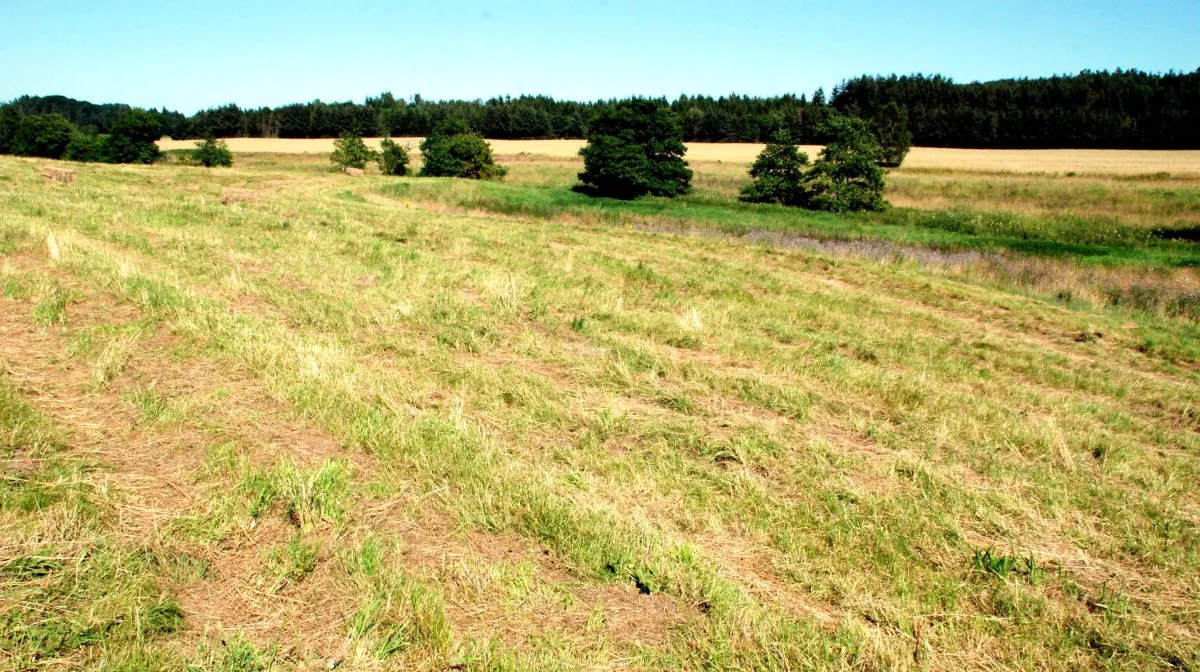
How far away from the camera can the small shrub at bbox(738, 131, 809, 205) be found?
4828cm

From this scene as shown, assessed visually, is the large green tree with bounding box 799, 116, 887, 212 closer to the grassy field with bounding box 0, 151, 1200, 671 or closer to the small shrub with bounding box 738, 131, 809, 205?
the small shrub with bounding box 738, 131, 809, 205

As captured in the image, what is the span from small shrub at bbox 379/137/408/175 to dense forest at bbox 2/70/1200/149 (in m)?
24.3

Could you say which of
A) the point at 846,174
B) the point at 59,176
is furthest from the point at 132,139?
the point at 846,174

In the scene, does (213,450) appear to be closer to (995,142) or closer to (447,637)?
(447,637)

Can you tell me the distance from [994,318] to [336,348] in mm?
11628

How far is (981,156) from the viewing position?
273 ft

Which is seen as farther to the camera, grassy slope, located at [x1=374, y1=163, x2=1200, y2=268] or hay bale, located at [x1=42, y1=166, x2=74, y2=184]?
grassy slope, located at [x1=374, y1=163, x2=1200, y2=268]

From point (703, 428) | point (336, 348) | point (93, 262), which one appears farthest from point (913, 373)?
point (93, 262)

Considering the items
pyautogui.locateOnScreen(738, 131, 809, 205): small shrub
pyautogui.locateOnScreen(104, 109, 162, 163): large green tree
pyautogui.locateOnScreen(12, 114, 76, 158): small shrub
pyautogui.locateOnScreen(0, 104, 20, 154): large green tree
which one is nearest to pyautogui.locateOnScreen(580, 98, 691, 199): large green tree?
pyautogui.locateOnScreen(738, 131, 809, 205): small shrub

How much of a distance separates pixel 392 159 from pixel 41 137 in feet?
119

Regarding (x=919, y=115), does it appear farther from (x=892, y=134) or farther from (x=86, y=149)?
(x=86, y=149)

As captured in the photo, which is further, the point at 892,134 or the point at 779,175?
the point at 892,134

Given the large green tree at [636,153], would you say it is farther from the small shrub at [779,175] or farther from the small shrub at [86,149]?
the small shrub at [86,149]

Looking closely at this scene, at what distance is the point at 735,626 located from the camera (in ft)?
11.3
